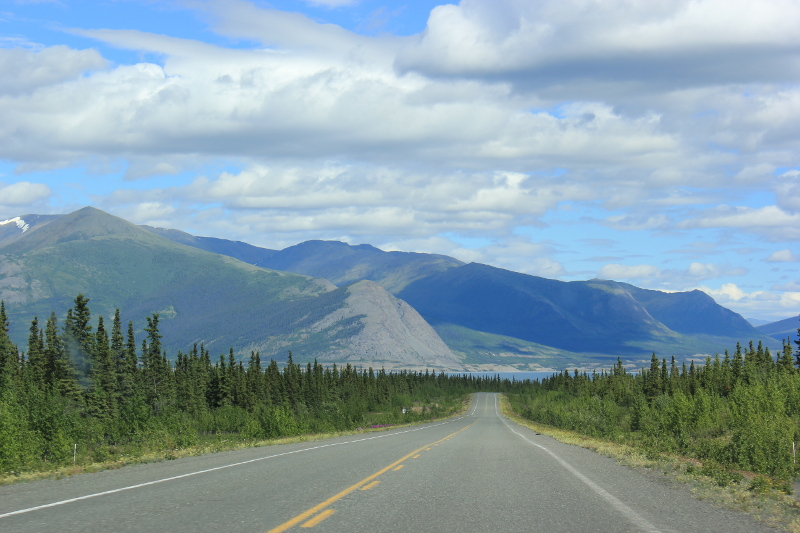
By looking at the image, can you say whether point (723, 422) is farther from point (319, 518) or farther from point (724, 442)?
point (319, 518)

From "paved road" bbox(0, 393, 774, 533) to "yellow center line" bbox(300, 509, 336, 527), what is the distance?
0.02m

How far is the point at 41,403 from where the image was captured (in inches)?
1619

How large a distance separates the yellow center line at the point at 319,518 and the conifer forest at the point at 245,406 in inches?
457

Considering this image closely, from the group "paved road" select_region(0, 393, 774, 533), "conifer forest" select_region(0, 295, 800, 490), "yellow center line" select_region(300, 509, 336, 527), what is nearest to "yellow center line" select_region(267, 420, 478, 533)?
"paved road" select_region(0, 393, 774, 533)

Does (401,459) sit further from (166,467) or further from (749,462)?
(749,462)

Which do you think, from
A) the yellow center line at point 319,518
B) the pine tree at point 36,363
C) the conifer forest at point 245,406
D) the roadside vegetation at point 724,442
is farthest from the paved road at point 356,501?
the pine tree at point 36,363

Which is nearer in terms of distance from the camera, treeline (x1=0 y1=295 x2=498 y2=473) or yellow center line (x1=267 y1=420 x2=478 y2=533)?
yellow center line (x1=267 y1=420 x2=478 y2=533)

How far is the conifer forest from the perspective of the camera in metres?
29.1

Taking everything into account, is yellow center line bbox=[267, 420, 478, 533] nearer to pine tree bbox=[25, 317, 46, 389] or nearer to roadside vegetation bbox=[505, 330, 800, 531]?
roadside vegetation bbox=[505, 330, 800, 531]

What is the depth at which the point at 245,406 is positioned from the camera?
406 feet

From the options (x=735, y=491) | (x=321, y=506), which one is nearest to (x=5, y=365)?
(x=321, y=506)

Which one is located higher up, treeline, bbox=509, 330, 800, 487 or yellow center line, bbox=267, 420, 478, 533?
yellow center line, bbox=267, 420, 478, 533

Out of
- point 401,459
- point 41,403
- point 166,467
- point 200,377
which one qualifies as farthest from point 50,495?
point 200,377

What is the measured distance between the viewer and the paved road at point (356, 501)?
11391 mm
